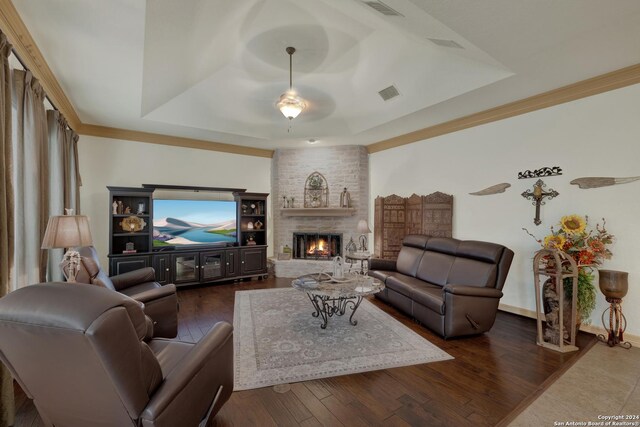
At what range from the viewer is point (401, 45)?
141 inches

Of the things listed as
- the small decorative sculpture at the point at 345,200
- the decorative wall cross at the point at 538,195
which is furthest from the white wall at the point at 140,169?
the decorative wall cross at the point at 538,195

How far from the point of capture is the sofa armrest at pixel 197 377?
1.27 metres

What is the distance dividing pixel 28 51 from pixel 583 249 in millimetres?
6046

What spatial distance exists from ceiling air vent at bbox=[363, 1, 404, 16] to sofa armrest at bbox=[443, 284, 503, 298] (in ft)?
9.28

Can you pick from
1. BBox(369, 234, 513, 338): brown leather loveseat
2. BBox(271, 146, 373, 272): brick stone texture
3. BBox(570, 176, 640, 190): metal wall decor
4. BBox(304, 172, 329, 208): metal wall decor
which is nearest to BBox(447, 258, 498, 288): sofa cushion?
BBox(369, 234, 513, 338): brown leather loveseat

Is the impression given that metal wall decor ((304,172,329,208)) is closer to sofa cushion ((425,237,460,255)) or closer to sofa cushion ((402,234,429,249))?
sofa cushion ((402,234,429,249))

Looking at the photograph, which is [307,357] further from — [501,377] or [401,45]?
[401,45]

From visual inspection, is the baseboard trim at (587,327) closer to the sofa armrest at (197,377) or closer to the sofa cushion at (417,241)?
the sofa cushion at (417,241)

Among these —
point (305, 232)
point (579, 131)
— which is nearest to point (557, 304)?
point (579, 131)

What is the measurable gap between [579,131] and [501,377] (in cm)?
316

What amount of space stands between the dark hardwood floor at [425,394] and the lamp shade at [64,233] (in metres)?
1.21

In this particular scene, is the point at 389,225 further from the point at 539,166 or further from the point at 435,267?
the point at 539,166

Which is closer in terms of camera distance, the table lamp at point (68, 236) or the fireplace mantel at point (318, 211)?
the table lamp at point (68, 236)

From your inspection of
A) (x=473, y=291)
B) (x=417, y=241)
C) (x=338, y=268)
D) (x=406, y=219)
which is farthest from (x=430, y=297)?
(x=406, y=219)
